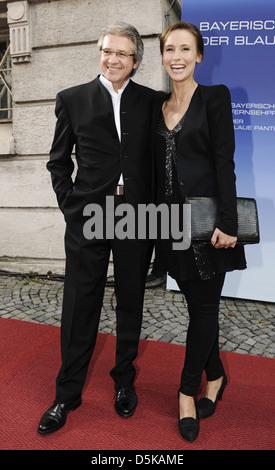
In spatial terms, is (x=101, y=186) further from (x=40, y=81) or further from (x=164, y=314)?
(x=40, y=81)

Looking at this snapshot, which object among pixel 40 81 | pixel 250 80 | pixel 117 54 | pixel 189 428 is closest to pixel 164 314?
pixel 189 428

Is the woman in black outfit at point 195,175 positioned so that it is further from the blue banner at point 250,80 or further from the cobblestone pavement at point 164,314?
the blue banner at point 250,80

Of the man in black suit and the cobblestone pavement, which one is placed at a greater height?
the man in black suit

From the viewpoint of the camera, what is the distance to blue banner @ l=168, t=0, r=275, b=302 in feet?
11.6

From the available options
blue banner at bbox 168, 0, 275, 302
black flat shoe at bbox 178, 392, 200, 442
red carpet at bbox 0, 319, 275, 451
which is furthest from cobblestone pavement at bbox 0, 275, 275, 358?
black flat shoe at bbox 178, 392, 200, 442

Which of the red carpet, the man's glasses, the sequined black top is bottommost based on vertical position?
the red carpet

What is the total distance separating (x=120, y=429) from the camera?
212 cm

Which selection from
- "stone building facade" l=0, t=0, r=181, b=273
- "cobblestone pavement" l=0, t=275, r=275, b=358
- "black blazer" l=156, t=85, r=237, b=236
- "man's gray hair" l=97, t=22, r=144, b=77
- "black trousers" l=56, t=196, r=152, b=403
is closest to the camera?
"black blazer" l=156, t=85, r=237, b=236

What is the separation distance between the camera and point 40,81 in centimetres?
468

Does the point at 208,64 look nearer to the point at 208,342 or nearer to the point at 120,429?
the point at 208,342

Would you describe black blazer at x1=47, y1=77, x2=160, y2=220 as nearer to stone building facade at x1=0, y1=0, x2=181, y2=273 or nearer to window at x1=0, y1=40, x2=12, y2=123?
stone building facade at x1=0, y1=0, x2=181, y2=273

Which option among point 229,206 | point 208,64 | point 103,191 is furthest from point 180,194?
point 208,64

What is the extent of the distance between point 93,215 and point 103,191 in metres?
0.14

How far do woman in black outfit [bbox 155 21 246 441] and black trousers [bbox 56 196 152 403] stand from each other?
0.20 meters
